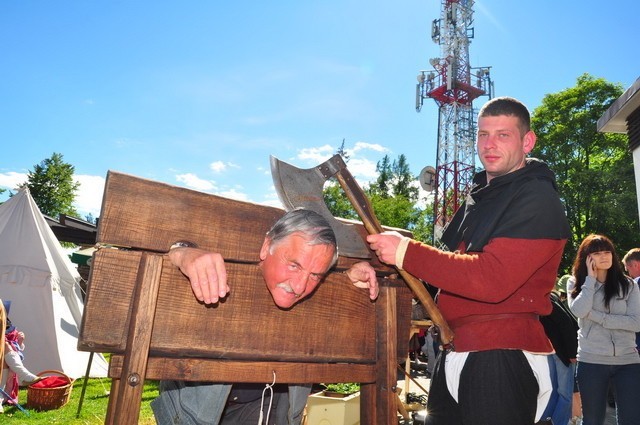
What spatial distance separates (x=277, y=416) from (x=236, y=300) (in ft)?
3.87

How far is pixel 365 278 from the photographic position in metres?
2.14

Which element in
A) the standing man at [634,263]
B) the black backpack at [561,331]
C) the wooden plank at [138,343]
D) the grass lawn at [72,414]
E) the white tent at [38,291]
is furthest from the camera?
the white tent at [38,291]

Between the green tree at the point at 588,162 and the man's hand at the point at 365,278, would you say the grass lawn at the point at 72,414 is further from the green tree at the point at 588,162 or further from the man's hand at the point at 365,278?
the green tree at the point at 588,162

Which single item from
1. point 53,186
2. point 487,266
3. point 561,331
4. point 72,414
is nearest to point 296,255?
point 487,266

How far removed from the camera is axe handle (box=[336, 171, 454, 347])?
2.11 metres

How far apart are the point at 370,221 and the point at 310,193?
13.1 inches

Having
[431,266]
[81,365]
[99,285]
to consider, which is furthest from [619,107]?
[81,365]

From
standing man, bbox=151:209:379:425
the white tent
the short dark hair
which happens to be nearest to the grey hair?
standing man, bbox=151:209:379:425

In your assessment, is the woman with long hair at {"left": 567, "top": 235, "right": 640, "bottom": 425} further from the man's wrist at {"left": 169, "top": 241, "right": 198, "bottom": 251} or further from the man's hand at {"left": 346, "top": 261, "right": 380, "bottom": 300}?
the man's wrist at {"left": 169, "top": 241, "right": 198, "bottom": 251}

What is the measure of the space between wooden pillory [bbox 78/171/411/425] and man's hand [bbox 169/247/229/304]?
0.07m

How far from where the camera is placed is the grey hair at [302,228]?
192 cm

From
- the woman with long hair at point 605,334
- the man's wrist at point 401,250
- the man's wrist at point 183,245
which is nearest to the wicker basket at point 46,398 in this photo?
the man's wrist at point 183,245

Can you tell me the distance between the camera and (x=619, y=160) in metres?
21.8

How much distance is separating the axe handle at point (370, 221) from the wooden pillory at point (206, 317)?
0.64ft
